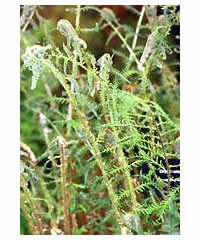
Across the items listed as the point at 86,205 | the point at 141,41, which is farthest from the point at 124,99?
the point at 141,41

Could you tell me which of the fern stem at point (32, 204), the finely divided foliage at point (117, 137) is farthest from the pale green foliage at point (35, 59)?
the fern stem at point (32, 204)

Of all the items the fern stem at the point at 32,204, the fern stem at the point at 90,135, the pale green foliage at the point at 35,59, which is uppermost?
the pale green foliage at the point at 35,59

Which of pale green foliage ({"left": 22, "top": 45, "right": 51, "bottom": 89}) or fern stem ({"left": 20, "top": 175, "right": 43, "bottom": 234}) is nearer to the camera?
pale green foliage ({"left": 22, "top": 45, "right": 51, "bottom": 89})

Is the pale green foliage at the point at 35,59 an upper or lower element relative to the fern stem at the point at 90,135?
upper

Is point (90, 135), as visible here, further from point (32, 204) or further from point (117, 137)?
point (32, 204)

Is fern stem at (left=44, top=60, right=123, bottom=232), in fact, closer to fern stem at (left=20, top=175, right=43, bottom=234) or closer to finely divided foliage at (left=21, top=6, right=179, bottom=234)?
finely divided foliage at (left=21, top=6, right=179, bottom=234)

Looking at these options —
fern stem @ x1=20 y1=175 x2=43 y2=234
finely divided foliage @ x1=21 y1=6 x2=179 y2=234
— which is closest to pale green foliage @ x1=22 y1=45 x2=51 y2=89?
finely divided foliage @ x1=21 y1=6 x2=179 y2=234

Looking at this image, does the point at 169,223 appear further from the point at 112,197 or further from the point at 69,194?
the point at 69,194

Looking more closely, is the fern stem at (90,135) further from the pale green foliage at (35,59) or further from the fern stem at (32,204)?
the fern stem at (32,204)
